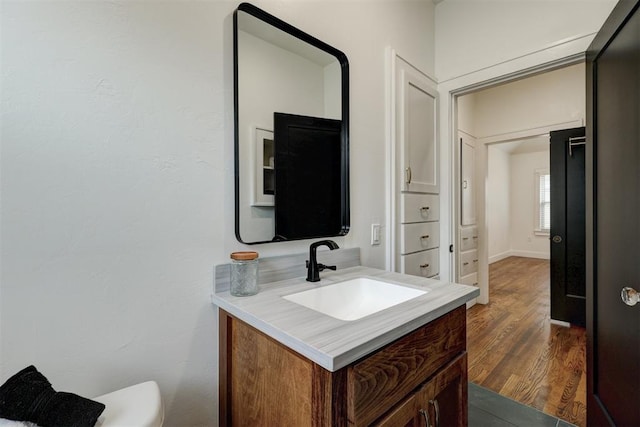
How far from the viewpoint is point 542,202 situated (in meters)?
6.80

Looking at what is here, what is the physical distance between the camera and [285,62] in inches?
49.8

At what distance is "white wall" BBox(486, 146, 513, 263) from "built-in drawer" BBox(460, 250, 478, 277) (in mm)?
3373

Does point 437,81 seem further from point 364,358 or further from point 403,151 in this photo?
point 364,358

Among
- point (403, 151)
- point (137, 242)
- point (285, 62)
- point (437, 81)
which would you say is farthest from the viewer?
point (437, 81)

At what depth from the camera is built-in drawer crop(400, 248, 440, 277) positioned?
1873mm

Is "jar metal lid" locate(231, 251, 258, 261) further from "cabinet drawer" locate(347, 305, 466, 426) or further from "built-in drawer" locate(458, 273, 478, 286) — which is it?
"built-in drawer" locate(458, 273, 478, 286)

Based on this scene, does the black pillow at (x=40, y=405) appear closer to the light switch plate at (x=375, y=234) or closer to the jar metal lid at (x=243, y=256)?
the jar metal lid at (x=243, y=256)

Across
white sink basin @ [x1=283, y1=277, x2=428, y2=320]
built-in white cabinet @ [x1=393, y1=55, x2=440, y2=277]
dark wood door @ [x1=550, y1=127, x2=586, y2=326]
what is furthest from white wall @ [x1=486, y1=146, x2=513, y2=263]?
white sink basin @ [x1=283, y1=277, x2=428, y2=320]

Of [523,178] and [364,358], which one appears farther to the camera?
[523,178]

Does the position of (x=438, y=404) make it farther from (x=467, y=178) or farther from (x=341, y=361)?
(x=467, y=178)

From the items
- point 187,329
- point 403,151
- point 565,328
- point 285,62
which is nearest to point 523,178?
point 565,328

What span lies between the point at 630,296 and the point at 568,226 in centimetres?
231

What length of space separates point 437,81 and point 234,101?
1.70 m

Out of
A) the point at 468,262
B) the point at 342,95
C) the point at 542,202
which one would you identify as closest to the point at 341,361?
the point at 342,95
